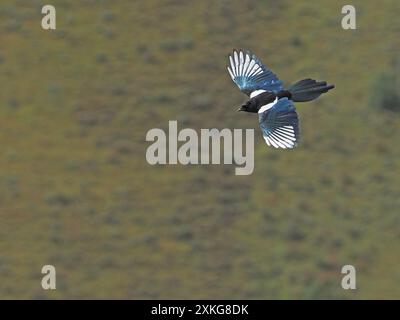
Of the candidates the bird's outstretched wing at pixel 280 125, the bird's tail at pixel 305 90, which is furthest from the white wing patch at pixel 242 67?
the bird's outstretched wing at pixel 280 125

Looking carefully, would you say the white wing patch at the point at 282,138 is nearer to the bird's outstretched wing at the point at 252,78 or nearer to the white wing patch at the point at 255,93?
the white wing patch at the point at 255,93

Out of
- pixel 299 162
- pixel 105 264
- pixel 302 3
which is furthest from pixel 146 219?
pixel 302 3

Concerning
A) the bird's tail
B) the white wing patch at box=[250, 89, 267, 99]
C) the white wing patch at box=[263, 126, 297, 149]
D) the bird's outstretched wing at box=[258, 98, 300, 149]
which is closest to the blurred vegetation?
the white wing patch at box=[250, 89, 267, 99]

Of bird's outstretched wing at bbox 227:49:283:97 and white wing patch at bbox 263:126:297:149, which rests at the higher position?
bird's outstretched wing at bbox 227:49:283:97


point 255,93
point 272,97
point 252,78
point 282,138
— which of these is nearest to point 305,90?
point 272,97

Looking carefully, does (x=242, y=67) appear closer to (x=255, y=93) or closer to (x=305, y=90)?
(x=255, y=93)

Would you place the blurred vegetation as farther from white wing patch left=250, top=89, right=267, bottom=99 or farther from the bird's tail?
the bird's tail

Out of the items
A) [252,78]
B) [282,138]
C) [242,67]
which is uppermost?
[242,67]

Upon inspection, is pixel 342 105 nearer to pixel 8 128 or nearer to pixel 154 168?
pixel 154 168
